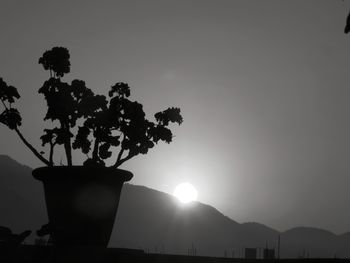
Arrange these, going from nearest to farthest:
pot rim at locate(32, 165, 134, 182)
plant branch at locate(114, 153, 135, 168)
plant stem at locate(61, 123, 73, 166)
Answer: pot rim at locate(32, 165, 134, 182), plant stem at locate(61, 123, 73, 166), plant branch at locate(114, 153, 135, 168)

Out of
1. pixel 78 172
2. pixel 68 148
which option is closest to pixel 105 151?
pixel 68 148

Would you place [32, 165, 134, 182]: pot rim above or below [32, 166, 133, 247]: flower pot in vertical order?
above

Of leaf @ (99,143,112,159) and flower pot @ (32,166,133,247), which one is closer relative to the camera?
flower pot @ (32,166,133,247)

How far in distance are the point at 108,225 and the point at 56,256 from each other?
65cm

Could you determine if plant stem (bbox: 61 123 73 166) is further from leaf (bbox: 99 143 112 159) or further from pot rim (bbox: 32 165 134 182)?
pot rim (bbox: 32 165 134 182)

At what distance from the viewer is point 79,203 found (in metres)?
4.67

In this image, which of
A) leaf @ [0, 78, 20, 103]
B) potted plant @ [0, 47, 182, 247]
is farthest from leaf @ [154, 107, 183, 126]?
leaf @ [0, 78, 20, 103]

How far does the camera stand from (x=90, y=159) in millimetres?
5586

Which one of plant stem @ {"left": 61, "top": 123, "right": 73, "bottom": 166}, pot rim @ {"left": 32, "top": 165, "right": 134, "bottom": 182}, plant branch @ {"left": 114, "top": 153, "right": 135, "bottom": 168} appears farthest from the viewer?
plant branch @ {"left": 114, "top": 153, "right": 135, "bottom": 168}

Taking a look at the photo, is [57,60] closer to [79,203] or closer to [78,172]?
[78,172]

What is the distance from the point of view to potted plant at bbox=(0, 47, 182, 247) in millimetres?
4676

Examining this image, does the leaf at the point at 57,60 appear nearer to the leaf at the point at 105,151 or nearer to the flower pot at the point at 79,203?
the leaf at the point at 105,151

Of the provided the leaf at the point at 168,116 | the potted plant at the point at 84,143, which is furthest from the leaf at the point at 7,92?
the leaf at the point at 168,116

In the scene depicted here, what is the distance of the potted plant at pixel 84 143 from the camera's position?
15.3ft
